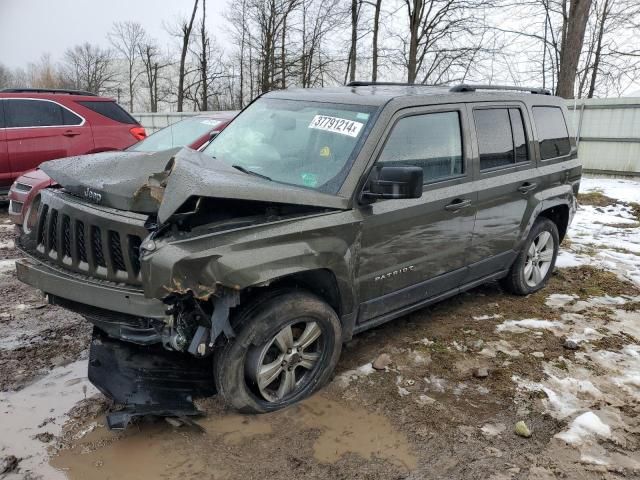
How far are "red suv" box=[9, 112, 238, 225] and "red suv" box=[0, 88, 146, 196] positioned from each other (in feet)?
6.52

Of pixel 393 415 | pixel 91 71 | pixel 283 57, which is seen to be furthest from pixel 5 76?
pixel 393 415

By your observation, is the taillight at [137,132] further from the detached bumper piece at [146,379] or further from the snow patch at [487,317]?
the snow patch at [487,317]

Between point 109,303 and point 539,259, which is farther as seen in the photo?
point 539,259

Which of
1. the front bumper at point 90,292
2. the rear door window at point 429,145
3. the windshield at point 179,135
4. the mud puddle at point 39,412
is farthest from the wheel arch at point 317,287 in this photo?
the windshield at point 179,135

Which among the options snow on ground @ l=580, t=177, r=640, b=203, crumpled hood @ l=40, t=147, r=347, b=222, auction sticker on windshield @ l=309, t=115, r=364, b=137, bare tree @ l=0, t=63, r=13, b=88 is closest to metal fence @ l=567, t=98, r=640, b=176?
snow on ground @ l=580, t=177, r=640, b=203

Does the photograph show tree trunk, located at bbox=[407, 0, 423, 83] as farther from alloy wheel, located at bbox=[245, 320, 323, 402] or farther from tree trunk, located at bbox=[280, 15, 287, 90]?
alloy wheel, located at bbox=[245, 320, 323, 402]

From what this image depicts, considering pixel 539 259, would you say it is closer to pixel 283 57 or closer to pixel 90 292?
pixel 90 292

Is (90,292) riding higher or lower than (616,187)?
higher

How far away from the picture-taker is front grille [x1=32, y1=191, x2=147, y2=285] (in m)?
2.87

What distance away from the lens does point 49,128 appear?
336 inches

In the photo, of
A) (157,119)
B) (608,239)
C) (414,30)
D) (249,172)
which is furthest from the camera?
(157,119)

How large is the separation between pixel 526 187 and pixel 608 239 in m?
3.62

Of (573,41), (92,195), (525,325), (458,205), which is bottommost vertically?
(525,325)

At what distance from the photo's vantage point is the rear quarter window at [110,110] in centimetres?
888
